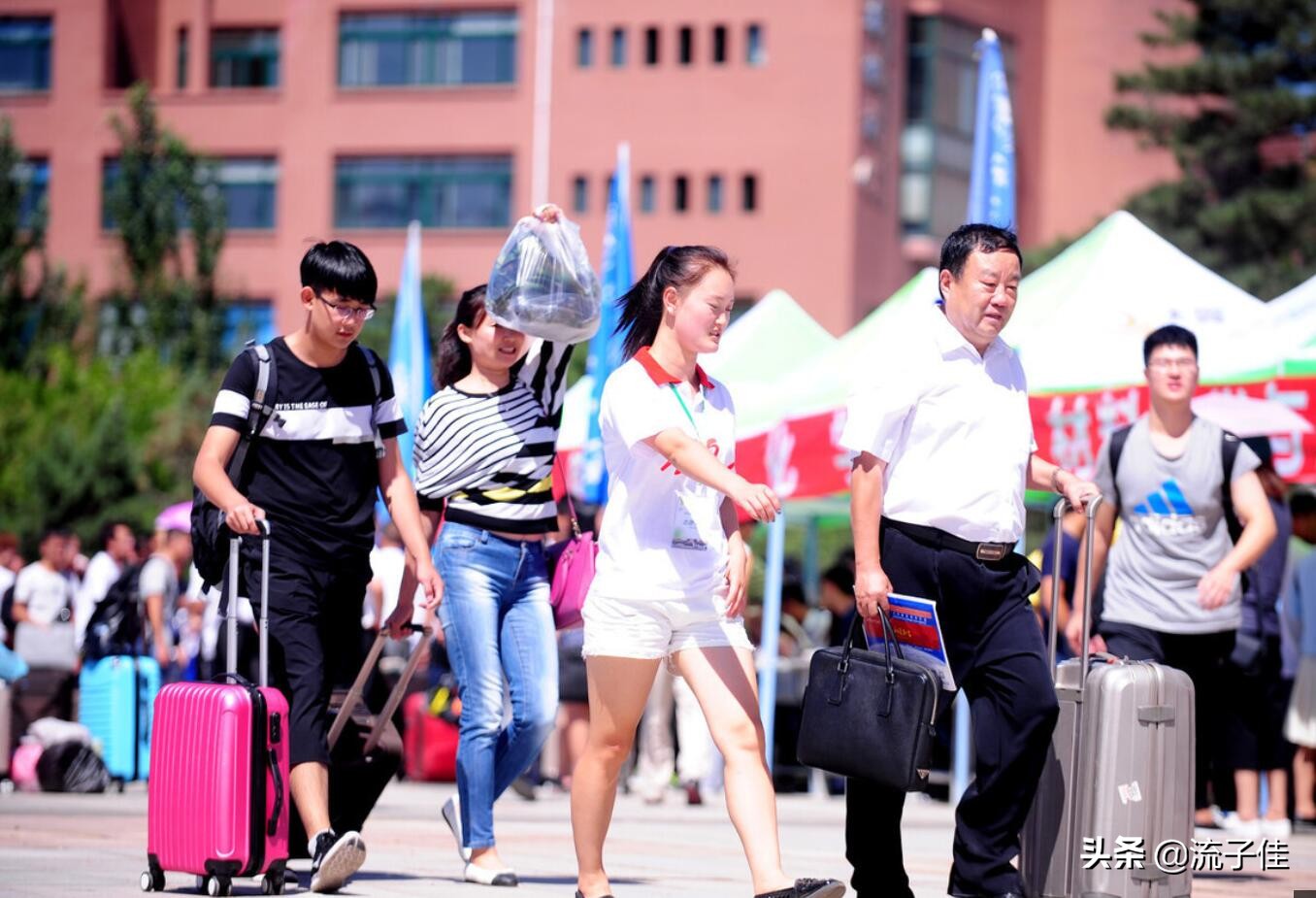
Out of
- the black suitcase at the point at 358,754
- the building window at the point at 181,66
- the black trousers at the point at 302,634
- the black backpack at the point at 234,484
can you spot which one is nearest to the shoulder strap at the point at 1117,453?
the black suitcase at the point at 358,754

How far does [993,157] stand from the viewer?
16.7 meters

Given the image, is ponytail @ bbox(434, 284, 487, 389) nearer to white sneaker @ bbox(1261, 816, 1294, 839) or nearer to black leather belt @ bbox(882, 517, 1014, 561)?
black leather belt @ bbox(882, 517, 1014, 561)

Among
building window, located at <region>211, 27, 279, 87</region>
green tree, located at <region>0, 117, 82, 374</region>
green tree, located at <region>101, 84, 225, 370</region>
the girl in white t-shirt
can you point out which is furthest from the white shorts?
building window, located at <region>211, 27, 279, 87</region>

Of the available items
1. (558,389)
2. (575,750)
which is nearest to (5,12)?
(575,750)

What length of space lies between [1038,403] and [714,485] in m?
7.96

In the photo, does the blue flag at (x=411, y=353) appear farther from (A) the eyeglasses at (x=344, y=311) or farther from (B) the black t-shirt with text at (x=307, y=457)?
(A) the eyeglasses at (x=344, y=311)

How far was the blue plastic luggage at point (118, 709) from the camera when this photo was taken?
55.0 feet

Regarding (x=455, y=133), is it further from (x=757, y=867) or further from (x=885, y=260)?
(x=757, y=867)

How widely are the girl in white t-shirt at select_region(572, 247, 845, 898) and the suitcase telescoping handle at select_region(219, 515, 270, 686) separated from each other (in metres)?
1.23

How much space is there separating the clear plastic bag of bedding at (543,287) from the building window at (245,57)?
6174cm

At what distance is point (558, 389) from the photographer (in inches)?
357

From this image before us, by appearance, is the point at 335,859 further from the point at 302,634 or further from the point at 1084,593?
the point at 1084,593

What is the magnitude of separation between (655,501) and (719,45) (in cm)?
5867

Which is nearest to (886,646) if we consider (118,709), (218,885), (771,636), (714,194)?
(218,885)
